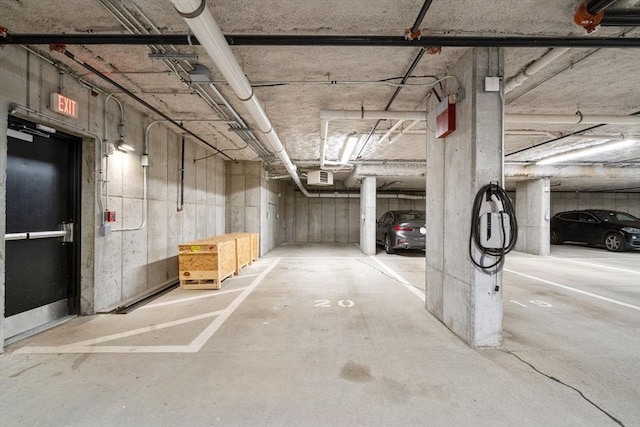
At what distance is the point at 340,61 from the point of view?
9.48 ft

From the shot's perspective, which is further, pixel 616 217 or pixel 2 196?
pixel 616 217

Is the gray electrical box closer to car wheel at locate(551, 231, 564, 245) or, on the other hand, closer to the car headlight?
the car headlight

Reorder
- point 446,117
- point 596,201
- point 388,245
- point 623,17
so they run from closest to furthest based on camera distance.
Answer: point 623,17 < point 446,117 < point 388,245 < point 596,201

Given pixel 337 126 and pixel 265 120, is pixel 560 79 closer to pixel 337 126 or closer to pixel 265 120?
pixel 337 126

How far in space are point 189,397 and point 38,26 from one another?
3298 millimetres

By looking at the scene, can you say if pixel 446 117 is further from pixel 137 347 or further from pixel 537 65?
pixel 137 347

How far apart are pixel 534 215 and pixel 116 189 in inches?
445

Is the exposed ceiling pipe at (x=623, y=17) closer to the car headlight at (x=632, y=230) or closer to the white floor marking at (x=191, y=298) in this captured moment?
the white floor marking at (x=191, y=298)

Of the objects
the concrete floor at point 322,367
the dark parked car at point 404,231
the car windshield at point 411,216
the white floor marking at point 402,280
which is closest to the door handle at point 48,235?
the concrete floor at point 322,367

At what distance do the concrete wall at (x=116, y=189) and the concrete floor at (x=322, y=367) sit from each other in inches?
24.8

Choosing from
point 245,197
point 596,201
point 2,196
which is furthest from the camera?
point 596,201

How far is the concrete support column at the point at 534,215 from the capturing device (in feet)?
28.1

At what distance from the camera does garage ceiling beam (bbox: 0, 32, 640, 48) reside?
235 centimetres

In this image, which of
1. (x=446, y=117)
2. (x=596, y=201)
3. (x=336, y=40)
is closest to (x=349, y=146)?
(x=446, y=117)
